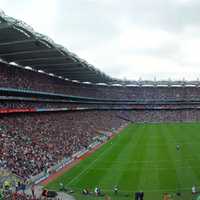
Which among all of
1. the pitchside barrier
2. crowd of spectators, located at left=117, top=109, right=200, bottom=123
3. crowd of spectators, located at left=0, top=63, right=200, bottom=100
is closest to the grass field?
the pitchside barrier

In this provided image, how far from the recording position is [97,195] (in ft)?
98.0

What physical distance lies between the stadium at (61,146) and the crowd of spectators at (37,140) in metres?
0.12

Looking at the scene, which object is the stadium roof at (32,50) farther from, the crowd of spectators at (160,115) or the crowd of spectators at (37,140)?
the crowd of spectators at (160,115)

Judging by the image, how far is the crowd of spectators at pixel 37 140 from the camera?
35.2 metres

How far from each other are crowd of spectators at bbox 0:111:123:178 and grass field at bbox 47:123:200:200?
8.54 ft

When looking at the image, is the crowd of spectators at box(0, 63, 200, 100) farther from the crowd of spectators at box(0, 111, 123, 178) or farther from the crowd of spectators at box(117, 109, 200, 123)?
the crowd of spectators at box(117, 109, 200, 123)

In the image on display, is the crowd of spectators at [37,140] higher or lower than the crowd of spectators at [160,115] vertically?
lower

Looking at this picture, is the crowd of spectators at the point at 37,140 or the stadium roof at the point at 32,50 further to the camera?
the crowd of spectators at the point at 37,140

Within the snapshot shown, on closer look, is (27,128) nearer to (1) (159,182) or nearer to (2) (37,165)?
(2) (37,165)

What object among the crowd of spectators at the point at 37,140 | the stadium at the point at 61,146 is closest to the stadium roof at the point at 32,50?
the stadium at the point at 61,146

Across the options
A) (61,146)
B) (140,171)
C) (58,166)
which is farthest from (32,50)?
(140,171)

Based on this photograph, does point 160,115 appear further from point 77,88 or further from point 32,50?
point 32,50

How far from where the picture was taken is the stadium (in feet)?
102

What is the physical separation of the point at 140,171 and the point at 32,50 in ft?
57.0
